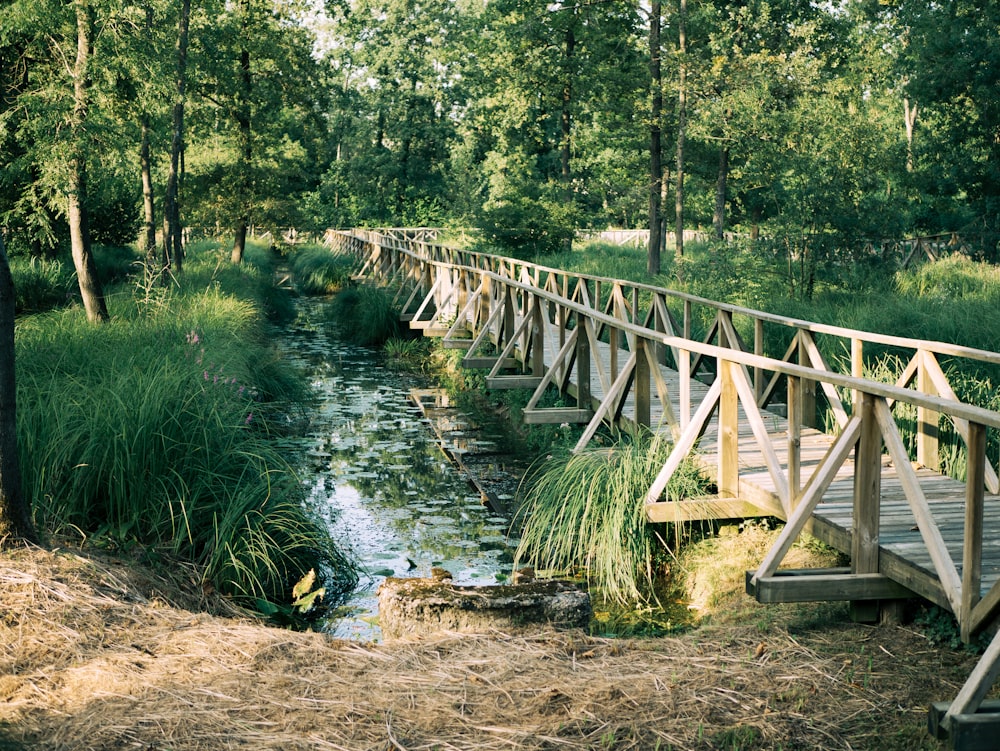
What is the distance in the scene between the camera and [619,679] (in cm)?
454

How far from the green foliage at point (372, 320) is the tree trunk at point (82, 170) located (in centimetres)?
750

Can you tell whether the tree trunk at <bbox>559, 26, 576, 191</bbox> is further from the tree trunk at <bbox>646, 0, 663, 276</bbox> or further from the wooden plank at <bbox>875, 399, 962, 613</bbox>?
the wooden plank at <bbox>875, 399, 962, 613</bbox>

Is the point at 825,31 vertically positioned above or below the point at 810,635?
above

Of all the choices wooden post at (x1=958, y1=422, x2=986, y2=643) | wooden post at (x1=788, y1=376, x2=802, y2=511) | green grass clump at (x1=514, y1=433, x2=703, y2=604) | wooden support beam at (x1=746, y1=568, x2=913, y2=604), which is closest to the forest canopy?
green grass clump at (x1=514, y1=433, x2=703, y2=604)

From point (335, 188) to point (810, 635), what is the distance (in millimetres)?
57908

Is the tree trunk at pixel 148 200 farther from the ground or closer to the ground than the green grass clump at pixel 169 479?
farther from the ground

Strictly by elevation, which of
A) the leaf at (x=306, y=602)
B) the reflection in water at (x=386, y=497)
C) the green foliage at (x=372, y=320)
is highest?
the green foliage at (x=372, y=320)

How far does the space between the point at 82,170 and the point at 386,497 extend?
6304 millimetres

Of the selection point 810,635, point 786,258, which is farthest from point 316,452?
point 786,258

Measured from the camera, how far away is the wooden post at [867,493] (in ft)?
16.2

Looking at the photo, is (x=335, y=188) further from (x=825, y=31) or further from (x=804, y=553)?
(x=804, y=553)

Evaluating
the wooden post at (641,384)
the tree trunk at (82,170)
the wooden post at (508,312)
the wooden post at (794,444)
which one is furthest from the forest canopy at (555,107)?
the wooden post at (794,444)

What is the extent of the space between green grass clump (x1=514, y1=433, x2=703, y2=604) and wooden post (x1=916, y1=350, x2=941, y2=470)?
4.75 ft

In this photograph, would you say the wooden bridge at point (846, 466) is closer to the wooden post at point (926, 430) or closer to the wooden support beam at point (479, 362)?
the wooden post at point (926, 430)
